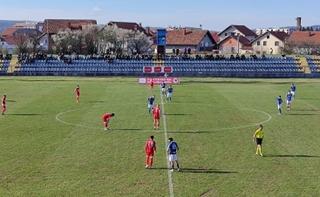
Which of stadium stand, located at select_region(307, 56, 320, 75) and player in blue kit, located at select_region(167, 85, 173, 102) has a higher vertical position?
stadium stand, located at select_region(307, 56, 320, 75)

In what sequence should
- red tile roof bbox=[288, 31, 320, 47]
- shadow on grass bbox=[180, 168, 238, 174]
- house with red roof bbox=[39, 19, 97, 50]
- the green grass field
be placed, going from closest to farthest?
the green grass field < shadow on grass bbox=[180, 168, 238, 174] < red tile roof bbox=[288, 31, 320, 47] < house with red roof bbox=[39, 19, 97, 50]

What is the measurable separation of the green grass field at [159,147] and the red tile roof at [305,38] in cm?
7668

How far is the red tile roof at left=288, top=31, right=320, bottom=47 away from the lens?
127 m

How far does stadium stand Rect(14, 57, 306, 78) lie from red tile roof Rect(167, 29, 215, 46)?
43.1 meters

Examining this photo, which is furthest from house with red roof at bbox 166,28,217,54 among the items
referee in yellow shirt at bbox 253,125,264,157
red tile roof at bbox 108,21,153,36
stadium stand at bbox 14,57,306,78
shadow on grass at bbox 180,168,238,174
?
shadow on grass at bbox 180,168,238,174

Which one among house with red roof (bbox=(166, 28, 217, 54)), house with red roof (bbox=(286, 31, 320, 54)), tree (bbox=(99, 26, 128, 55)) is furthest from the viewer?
house with red roof (bbox=(166, 28, 217, 54))

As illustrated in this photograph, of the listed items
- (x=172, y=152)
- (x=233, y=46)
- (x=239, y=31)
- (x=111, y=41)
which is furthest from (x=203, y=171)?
(x=239, y=31)

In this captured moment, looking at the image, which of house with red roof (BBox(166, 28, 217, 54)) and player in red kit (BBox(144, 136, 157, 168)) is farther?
house with red roof (BBox(166, 28, 217, 54))

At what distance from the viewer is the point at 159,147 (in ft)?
95.7

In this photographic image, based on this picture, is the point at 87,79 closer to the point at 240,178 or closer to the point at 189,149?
the point at 189,149

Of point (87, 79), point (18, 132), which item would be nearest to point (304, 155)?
point (18, 132)

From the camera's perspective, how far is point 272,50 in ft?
453

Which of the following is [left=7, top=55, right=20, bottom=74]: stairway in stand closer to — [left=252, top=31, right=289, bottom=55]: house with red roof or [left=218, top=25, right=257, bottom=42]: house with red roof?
[left=252, top=31, right=289, bottom=55]: house with red roof

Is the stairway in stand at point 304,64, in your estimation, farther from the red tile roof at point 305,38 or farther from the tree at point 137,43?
the tree at point 137,43
